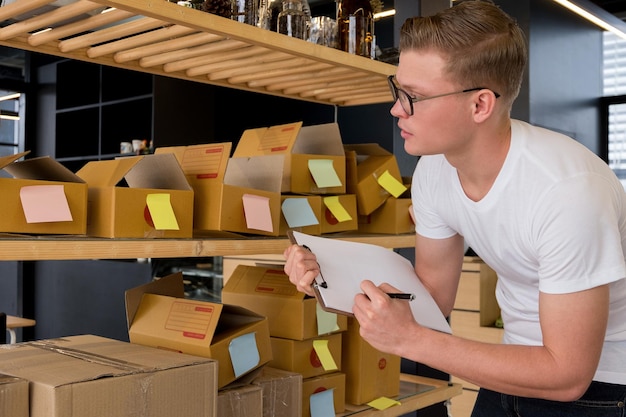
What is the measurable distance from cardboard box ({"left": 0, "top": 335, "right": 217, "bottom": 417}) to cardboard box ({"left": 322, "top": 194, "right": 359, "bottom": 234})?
0.67 m

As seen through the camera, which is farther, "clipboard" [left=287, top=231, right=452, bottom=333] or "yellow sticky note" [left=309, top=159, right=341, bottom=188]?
"yellow sticky note" [left=309, top=159, right=341, bottom=188]

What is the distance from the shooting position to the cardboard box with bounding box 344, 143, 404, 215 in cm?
218

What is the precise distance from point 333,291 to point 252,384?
44cm

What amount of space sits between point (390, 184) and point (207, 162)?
27.0 inches

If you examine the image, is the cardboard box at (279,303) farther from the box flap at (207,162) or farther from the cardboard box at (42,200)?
the cardboard box at (42,200)

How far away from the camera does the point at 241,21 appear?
1670 mm

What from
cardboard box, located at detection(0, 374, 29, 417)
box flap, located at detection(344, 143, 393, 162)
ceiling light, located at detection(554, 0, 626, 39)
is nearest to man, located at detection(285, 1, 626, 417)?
cardboard box, located at detection(0, 374, 29, 417)

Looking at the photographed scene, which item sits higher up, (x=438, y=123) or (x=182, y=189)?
(x=438, y=123)

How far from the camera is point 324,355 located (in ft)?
6.40

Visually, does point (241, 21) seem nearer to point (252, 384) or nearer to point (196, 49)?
point (196, 49)

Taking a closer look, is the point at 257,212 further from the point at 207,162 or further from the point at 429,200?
the point at 429,200

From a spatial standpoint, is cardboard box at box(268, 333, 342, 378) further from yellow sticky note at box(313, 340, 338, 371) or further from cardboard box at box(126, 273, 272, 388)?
cardboard box at box(126, 273, 272, 388)

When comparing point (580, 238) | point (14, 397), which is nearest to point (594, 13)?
point (580, 238)

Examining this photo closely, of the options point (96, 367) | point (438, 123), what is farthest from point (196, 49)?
point (96, 367)
